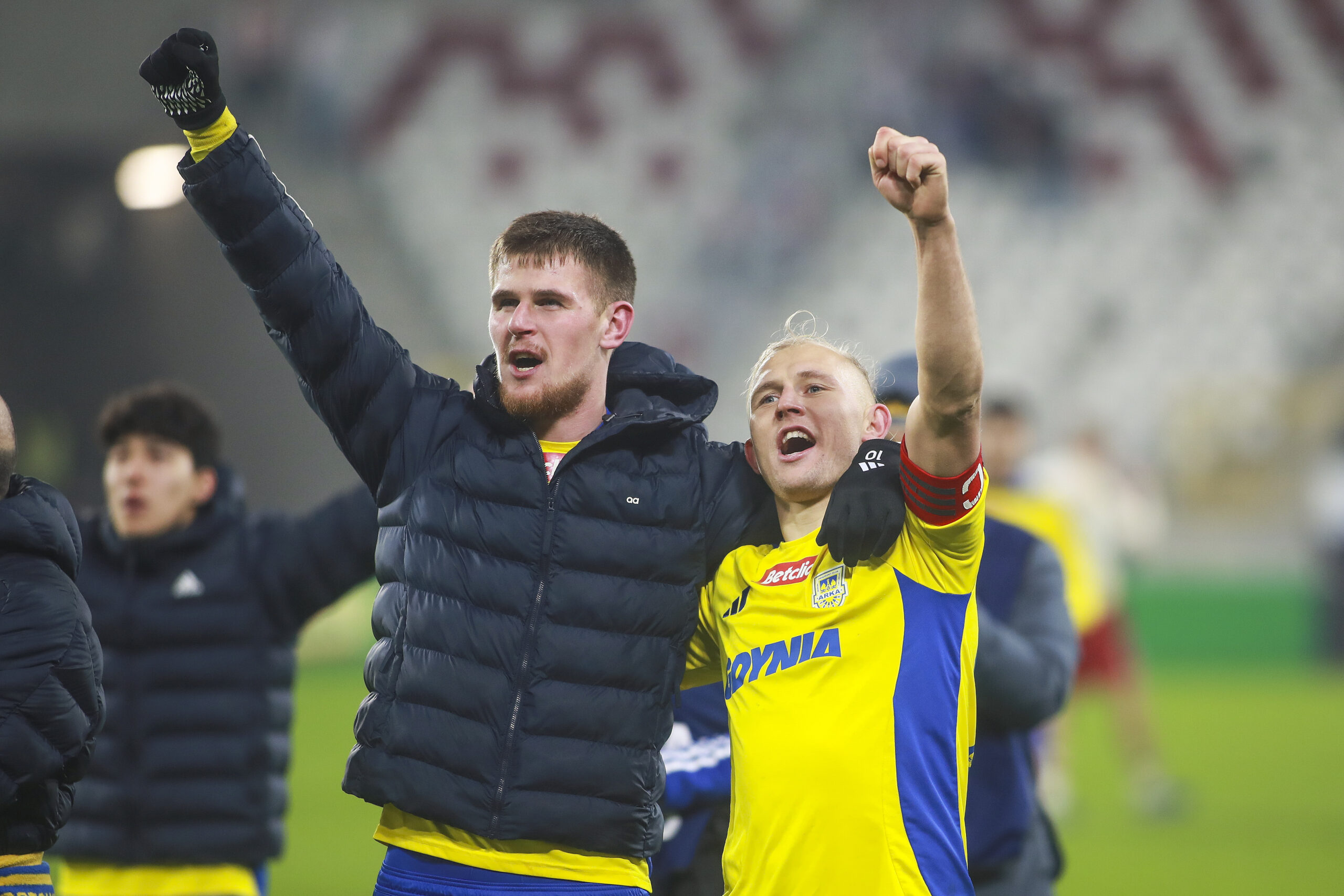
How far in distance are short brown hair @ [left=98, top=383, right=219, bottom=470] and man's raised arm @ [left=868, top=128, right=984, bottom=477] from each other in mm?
2011

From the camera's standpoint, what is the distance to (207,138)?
7.27 feet

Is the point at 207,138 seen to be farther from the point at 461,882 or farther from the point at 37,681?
the point at 461,882

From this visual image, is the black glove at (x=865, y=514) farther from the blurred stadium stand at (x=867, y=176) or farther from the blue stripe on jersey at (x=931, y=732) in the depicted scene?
the blurred stadium stand at (x=867, y=176)

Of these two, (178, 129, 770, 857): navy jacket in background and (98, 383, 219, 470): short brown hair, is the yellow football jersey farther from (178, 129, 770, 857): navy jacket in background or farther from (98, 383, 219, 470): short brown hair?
(98, 383, 219, 470): short brown hair

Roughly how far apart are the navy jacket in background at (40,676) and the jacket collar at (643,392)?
2.30ft

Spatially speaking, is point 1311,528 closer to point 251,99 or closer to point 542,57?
point 542,57

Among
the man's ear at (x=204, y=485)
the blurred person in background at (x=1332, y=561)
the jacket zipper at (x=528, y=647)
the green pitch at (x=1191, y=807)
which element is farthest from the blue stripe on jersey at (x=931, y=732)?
the blurred person in background at (x=1332, y=561)

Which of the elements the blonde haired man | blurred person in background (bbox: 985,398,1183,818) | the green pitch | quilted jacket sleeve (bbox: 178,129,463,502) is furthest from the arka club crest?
the green pitch

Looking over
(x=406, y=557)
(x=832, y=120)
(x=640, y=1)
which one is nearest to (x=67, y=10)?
(x=640, y=1)

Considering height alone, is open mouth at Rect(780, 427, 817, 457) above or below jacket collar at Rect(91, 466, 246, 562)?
below

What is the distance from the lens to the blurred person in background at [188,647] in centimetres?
314

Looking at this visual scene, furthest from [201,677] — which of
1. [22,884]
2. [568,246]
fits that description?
[568,246]

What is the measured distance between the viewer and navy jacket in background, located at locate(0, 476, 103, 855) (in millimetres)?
1981

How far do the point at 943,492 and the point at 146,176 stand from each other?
12.0m
